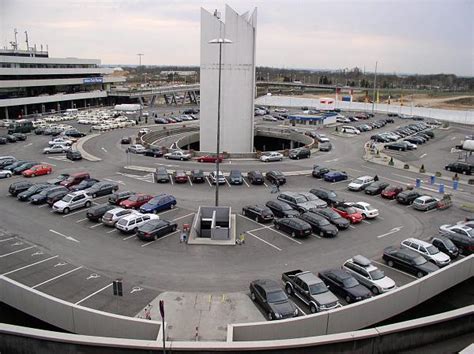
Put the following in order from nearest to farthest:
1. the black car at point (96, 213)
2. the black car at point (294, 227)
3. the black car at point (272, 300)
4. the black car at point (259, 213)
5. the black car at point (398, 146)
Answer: the black car at point (272, 300) < the black car at point (294, 227) < the black car at point (96, 213) < the black car at point (259, 213) < the black car at point (398, 146)

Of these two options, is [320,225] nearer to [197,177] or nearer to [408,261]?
[408,261]

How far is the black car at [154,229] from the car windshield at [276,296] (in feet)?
33.2

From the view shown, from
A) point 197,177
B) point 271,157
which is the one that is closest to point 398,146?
point 271,157

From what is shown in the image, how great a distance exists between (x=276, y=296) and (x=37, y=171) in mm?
31398

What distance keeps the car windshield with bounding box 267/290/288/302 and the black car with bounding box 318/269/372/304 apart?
2.90 metres

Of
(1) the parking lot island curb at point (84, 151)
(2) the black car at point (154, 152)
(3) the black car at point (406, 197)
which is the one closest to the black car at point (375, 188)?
(3) the black car at point (406, 197)

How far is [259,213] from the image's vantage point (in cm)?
2977

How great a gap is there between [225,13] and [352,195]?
2598 cm

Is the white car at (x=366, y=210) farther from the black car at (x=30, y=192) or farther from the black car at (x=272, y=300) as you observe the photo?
the black car at (x=30, y=192)

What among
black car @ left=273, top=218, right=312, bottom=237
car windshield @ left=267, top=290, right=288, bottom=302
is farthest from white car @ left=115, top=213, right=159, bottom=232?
car windshield @ left=267, top=290, right=288, bottom=302

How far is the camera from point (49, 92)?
98.8m

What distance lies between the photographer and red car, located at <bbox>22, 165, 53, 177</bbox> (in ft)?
135

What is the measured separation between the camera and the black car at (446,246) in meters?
24.5

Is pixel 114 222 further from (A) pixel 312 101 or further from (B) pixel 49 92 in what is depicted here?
(A) pixel 312 101
